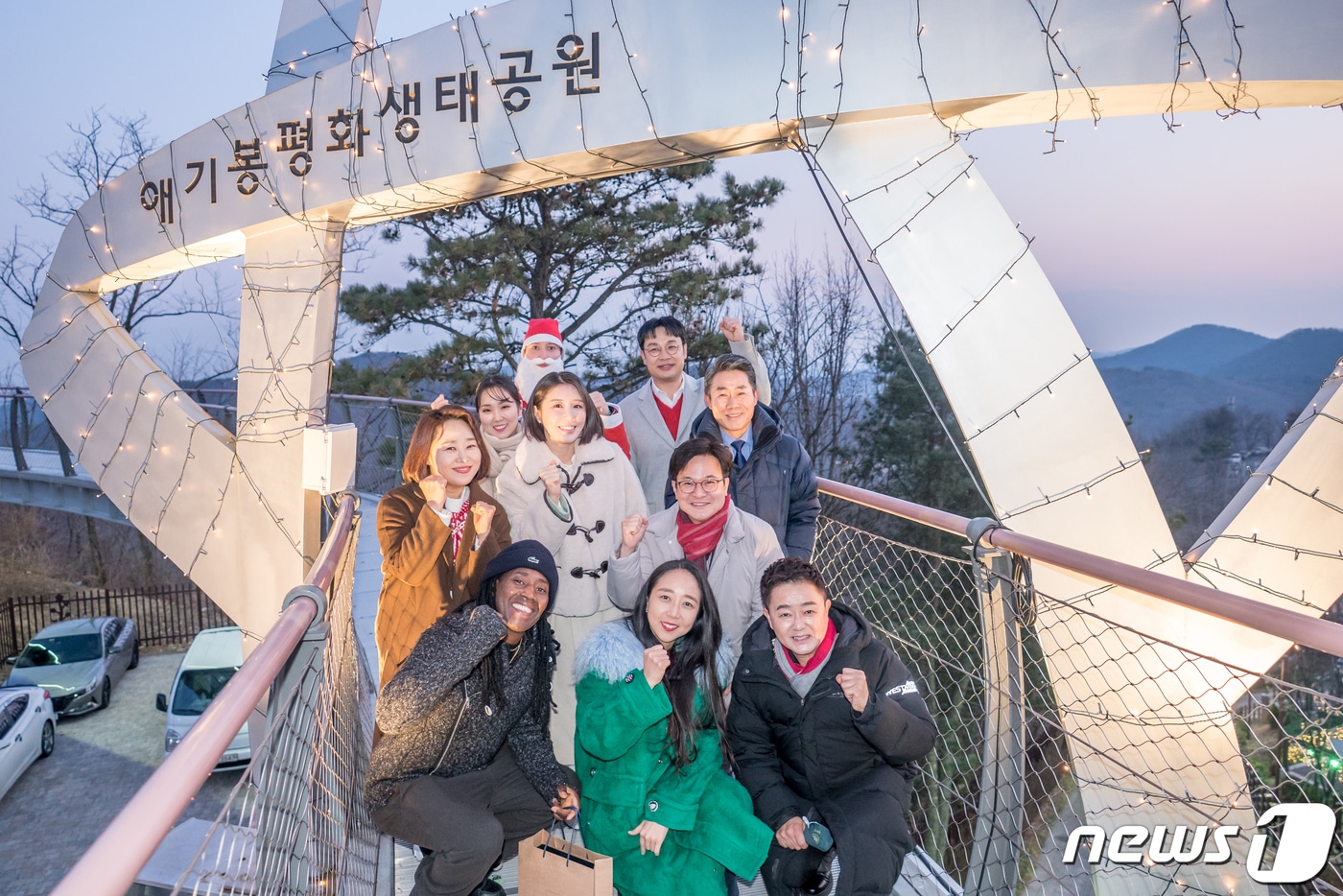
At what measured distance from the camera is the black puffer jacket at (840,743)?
2.19 m

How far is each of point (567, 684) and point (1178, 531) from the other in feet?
45.0

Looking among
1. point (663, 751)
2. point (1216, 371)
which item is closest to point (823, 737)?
point (663, 751)

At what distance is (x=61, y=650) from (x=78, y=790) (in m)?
3.71

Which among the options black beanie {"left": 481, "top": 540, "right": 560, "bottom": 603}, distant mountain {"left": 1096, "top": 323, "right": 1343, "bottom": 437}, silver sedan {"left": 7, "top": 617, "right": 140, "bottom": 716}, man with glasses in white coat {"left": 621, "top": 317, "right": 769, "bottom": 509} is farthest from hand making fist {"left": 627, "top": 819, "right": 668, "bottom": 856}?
distant mountain {"left": 1096, "top": 323, "right": 1343, "bottom": 437}

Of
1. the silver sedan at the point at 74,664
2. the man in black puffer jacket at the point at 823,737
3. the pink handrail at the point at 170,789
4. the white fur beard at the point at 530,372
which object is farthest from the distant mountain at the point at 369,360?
the pink handrail at the point at 170,789

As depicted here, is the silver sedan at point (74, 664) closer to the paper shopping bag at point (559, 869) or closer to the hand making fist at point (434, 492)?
the hand making fist at point (434, 492)

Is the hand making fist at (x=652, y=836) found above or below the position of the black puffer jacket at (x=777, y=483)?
below

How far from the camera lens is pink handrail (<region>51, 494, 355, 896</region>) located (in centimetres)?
86

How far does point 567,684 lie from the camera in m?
2.84

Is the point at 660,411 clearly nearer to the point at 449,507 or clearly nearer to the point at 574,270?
the point at 449,507

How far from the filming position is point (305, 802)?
1672 mm

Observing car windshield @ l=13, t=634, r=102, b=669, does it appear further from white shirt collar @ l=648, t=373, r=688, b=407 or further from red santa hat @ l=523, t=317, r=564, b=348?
white shirt collar @ l=648, t=373, r=688, b=407

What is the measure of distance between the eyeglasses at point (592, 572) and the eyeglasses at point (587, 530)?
89 mm

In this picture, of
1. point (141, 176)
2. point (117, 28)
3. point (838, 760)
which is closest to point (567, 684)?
point (838, 760)
